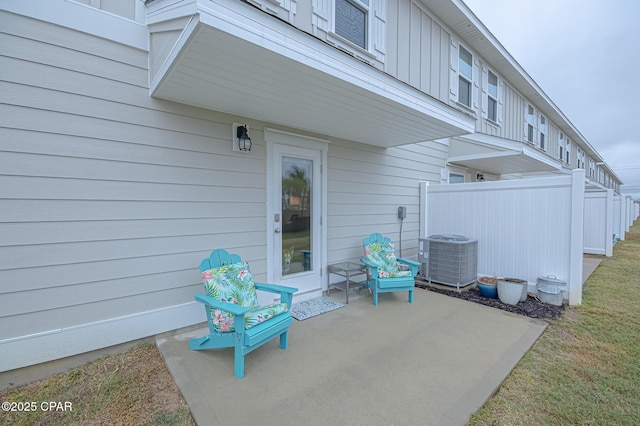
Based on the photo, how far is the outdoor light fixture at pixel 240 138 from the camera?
11.0 ft

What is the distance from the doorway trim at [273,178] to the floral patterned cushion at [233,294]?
743mm

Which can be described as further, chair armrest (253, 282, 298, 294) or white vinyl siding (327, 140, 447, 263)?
white vinyl siding (327, 140, 447, 263)

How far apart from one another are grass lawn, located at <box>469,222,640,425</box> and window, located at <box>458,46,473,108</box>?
16.1 feet

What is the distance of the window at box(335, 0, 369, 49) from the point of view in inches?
155

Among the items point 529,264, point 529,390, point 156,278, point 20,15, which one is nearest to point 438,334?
point 529,390

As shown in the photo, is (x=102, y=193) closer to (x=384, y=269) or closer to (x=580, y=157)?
(x=384, y=269)

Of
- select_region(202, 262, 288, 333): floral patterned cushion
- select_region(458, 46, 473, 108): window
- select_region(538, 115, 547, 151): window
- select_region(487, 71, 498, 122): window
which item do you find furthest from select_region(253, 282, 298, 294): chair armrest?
select_region(538, 115, 547, 151): window

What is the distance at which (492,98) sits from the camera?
7633 mm

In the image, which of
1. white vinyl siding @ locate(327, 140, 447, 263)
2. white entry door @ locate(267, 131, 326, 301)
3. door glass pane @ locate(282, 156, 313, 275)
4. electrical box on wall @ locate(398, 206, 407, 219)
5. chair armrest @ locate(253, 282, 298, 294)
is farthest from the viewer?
electrical box on wall @ locate(398, 206, 407, 219)

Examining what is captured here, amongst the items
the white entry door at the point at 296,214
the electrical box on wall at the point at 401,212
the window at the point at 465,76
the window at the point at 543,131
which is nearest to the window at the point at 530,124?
the window at the point at 543,131

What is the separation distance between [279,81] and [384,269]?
307 centimetres

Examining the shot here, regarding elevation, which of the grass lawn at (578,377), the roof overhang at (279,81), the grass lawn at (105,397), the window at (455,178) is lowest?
the grass lawn at (105,397)

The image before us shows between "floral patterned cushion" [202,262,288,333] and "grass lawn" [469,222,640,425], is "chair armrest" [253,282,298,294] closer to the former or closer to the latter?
"floral patterned cushion" [202,262,288,333]

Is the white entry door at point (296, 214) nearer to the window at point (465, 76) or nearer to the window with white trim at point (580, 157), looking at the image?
the window at point (465, 76)
